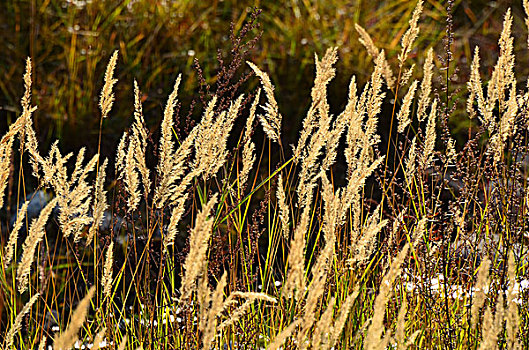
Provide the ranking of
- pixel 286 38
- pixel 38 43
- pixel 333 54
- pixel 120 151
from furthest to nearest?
1. pixel 286 38
2. pixel 38 43
3. pixel 120 151
4. pixel 333 54

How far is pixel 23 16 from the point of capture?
5238mm

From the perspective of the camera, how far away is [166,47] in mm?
5281

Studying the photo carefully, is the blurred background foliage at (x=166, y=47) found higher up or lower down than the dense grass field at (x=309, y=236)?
higher up

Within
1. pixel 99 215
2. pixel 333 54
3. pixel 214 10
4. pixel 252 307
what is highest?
pixel 214 10

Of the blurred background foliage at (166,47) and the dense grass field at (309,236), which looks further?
the blurred background foliage at (166,47)

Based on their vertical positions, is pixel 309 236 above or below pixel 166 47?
below

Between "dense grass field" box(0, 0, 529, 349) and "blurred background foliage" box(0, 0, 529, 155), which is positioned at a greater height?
"blurred background foliage" box(0, 0, 529, 155)

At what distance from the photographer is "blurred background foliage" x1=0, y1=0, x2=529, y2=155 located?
4.77m

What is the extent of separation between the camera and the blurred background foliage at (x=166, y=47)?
477 cm

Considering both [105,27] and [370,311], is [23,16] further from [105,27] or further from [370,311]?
[370,311]

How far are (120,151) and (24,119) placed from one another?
0.27m

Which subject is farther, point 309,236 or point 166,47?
point 166,47

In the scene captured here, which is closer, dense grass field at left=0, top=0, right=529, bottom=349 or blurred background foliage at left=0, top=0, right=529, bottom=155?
dense grass field at left=0, top=0, right=529, bottom=349

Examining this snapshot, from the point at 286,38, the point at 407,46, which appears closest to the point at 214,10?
the point at 286,38
